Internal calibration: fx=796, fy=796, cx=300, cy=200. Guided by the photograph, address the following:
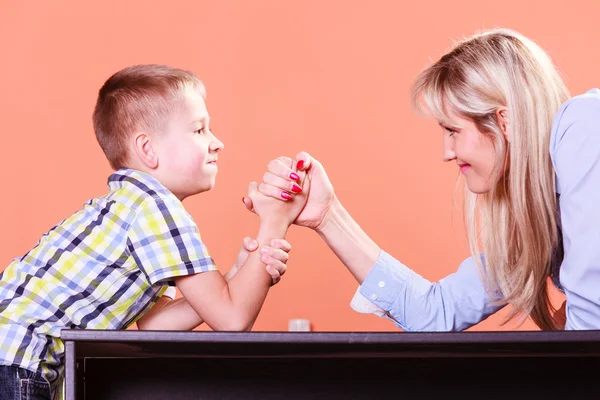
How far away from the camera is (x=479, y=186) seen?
1.47 meters

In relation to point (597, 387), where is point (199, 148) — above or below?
above

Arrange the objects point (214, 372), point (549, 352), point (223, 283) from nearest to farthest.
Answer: point (549, 352) < point (214, 372) < point (223, 283)

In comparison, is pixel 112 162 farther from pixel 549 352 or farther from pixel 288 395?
pixel 549 352

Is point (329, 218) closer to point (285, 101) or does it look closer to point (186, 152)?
point (186, 152)

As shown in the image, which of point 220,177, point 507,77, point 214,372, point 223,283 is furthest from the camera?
point 220,177

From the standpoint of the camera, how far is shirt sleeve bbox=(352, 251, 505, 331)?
1582mm

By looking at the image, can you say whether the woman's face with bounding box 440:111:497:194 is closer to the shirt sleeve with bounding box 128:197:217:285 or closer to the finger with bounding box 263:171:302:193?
the finger with bounding box 263:171:302:193

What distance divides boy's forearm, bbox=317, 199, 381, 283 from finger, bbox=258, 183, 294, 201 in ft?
0.76

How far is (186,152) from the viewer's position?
1385 mm

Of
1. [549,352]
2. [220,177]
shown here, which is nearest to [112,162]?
[549,352]

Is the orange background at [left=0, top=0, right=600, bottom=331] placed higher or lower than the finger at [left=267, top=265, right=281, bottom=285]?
higher

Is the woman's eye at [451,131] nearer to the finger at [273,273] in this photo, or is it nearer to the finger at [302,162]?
the finger at [302,162]

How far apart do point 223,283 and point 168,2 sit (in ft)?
5.93

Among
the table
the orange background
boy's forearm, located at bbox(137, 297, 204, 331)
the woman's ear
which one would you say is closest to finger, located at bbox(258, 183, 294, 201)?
boy's forearm, located at bbox(137, 297, 204, 331)
